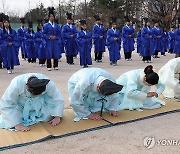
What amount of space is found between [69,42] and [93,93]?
7247 millimetres

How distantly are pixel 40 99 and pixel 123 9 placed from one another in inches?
1024

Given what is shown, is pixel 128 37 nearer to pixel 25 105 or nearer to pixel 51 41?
pixel 51 41

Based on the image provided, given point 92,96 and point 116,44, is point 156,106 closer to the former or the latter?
point 92,96

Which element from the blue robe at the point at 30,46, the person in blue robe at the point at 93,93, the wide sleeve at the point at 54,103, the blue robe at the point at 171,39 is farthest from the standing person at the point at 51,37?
the blue robe at the point at 171,39

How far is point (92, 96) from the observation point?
13.8ft

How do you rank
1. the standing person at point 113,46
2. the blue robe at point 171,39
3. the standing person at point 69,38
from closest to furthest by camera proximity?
the standing person at point 113,46, the standing person at point 69,38, the blue robe at point 171,39

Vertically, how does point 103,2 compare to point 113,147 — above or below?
above

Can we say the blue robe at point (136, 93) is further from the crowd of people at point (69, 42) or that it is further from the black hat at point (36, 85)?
the crowd of people at point (69, 42)

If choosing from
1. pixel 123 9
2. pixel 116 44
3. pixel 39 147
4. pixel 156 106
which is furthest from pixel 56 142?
pixel 123 9

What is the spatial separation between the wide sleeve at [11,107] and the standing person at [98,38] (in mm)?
8182

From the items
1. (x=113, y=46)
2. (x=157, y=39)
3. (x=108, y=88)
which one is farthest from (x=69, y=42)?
(x=108, y=88)

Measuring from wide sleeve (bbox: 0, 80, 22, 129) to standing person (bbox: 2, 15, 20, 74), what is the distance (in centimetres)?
526

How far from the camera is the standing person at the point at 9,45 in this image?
864cm

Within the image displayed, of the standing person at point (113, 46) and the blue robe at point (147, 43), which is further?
the blue robe at point (147, 43)
